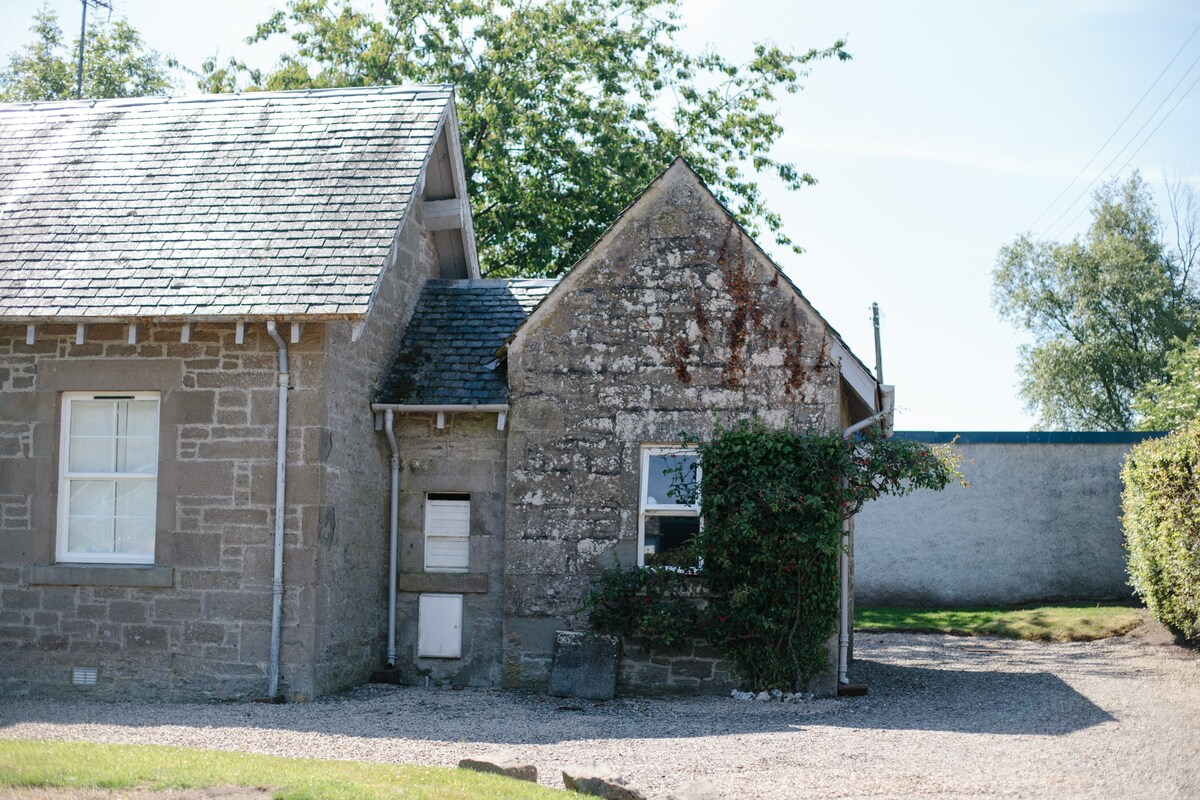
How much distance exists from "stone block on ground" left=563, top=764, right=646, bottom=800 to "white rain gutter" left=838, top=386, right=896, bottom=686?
5.56 m

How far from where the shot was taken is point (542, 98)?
25938 millimetres

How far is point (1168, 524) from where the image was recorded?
15.1 metres

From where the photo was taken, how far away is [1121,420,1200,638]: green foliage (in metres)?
14.4

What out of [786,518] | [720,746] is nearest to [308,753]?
[720,746]

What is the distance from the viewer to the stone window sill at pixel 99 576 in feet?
41.4

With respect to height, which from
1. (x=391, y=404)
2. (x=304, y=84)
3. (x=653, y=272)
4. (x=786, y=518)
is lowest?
(x=786, y=518)

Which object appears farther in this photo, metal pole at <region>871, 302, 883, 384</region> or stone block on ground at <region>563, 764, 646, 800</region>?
metal pole at <region>871, 302, 883, 384</region>

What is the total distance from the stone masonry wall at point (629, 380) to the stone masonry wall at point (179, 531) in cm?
242

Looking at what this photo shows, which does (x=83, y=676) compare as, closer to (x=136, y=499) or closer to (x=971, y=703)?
(x=136, y=499)

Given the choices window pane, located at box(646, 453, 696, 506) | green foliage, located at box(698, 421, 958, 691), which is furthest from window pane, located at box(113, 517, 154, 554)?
green foliage, located at box(698, 421, 958, 691)

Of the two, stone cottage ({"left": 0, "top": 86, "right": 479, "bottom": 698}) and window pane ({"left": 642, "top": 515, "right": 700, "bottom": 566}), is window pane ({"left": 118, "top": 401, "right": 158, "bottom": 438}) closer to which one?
stone cottage ({"left": 0, "top": 86, "right": 479, "bottom": 698})

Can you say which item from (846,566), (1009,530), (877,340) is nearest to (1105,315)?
(877,340)

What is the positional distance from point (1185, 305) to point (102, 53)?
1295 inches

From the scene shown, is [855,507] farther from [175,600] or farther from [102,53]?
[102,53]
